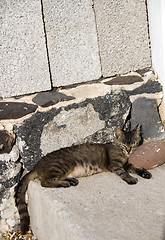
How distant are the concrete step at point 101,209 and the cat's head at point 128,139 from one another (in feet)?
1.05

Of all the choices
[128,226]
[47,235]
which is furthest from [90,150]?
[128,226]

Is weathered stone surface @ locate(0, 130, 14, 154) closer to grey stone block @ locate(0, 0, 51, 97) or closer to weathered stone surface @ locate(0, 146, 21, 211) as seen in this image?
weathered stone surface @ locate(0, 146, 21, 211)

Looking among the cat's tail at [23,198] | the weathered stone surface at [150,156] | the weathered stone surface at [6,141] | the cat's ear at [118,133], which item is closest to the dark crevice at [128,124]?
the cat's ear at [118,133]

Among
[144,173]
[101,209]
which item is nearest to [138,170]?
[144,173]

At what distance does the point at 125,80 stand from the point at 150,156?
839mm

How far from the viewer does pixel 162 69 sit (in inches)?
151

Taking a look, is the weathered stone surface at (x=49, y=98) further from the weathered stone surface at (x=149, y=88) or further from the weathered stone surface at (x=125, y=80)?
the weathered stone surface at (x=149, y=88)

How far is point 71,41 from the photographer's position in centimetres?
370

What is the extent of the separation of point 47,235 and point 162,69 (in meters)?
1.97

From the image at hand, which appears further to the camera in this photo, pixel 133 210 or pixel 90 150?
pixel 90 150

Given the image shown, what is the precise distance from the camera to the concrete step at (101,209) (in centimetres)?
264

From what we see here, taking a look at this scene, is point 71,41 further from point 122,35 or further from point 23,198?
point 23,198

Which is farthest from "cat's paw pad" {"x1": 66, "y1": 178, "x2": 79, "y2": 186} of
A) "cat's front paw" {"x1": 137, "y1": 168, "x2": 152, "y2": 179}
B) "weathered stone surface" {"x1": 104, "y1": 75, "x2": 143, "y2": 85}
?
"weathered stone surface" {"x1": 104, "y1": 75, "x2": 143, "y2": 85}

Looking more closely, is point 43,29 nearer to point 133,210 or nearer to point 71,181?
point 71,181
